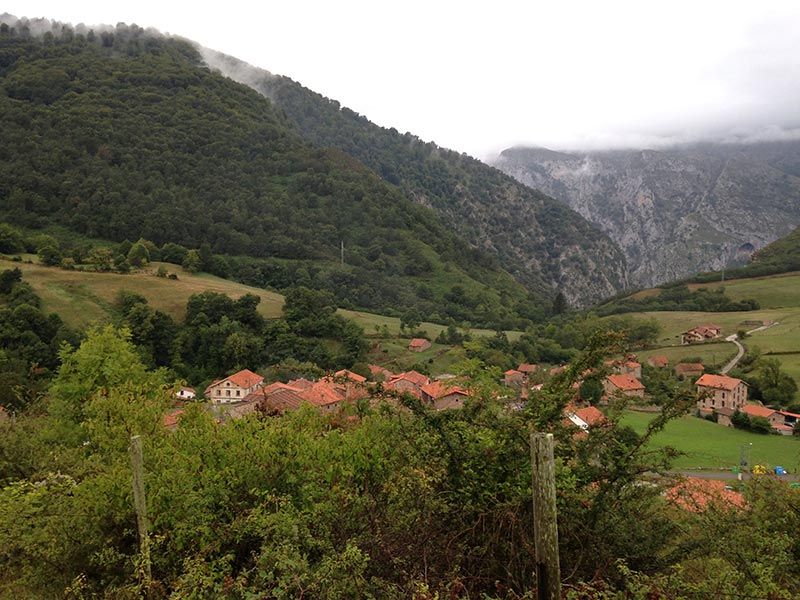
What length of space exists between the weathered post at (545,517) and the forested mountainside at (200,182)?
270 feet

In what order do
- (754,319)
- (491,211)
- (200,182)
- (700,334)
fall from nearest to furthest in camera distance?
(700,334)
(754,319)
(200,182)
(491,211)

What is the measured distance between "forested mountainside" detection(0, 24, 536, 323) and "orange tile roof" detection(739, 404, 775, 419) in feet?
155

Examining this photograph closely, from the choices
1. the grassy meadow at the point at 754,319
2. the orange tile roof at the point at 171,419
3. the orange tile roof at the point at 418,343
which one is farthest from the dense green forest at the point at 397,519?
the grassy meadow at the point at 754,319

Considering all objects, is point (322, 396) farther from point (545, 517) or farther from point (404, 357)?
point (404, 357)

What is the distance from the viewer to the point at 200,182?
10956cm

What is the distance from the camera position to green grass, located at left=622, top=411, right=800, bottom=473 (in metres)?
32.9

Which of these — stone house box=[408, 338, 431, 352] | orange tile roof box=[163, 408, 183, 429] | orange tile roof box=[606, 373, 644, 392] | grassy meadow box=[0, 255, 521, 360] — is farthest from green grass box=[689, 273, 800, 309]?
orange tile roof box=[163, 408, 183, 429]

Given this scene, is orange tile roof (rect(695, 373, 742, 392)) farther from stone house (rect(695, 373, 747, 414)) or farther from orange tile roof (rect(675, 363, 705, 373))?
orange tile roof (rect(675, 363, 705, 373))

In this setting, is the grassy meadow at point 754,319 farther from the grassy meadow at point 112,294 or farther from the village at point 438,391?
the grassy meadow at point 112,294

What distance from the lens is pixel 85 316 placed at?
50469 millimetres

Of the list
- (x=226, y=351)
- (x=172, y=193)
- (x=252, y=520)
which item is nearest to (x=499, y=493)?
(x=252, y=520)

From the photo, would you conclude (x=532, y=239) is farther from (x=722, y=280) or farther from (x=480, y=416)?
(x=480, y=416)

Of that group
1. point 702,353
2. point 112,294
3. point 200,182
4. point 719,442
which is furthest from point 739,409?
point 200,182

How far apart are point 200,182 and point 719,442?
105272mm
